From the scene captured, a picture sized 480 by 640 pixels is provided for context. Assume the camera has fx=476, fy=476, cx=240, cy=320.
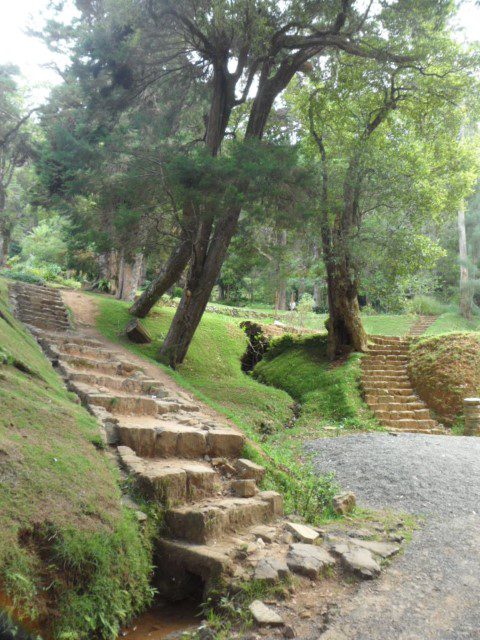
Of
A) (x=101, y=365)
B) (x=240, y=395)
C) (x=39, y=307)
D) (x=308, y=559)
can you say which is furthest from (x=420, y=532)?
(x=39, y=307)

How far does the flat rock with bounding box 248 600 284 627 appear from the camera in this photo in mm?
2748

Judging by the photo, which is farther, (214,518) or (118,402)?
(118,402)

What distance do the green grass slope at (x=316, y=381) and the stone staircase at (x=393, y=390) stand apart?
28 centimetres

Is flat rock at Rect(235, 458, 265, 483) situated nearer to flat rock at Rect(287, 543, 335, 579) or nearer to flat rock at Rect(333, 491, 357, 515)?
flat rock at Rect(333, 491, 357, 515)

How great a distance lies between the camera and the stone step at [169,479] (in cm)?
359

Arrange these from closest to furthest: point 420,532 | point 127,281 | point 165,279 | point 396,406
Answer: point 420,532
point 396,406
point 165,279
point 127,281

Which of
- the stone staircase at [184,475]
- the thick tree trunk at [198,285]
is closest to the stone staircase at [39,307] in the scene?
the thick tree trunk at [198,285]

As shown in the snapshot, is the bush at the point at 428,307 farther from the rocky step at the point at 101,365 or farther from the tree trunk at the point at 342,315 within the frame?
the rocky step at the point at 101,365

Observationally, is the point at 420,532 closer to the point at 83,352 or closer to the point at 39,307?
the point at 83,352

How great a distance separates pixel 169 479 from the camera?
369 centimetres

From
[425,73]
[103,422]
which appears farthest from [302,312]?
[103,422]

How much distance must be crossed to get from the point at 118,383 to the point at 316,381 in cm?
686

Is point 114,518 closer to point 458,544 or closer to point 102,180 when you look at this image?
point 458,544


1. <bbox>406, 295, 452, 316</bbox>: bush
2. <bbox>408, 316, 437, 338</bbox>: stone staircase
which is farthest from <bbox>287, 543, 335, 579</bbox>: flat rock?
<bbox>406, 295, 452, 316</bbox>: bush
